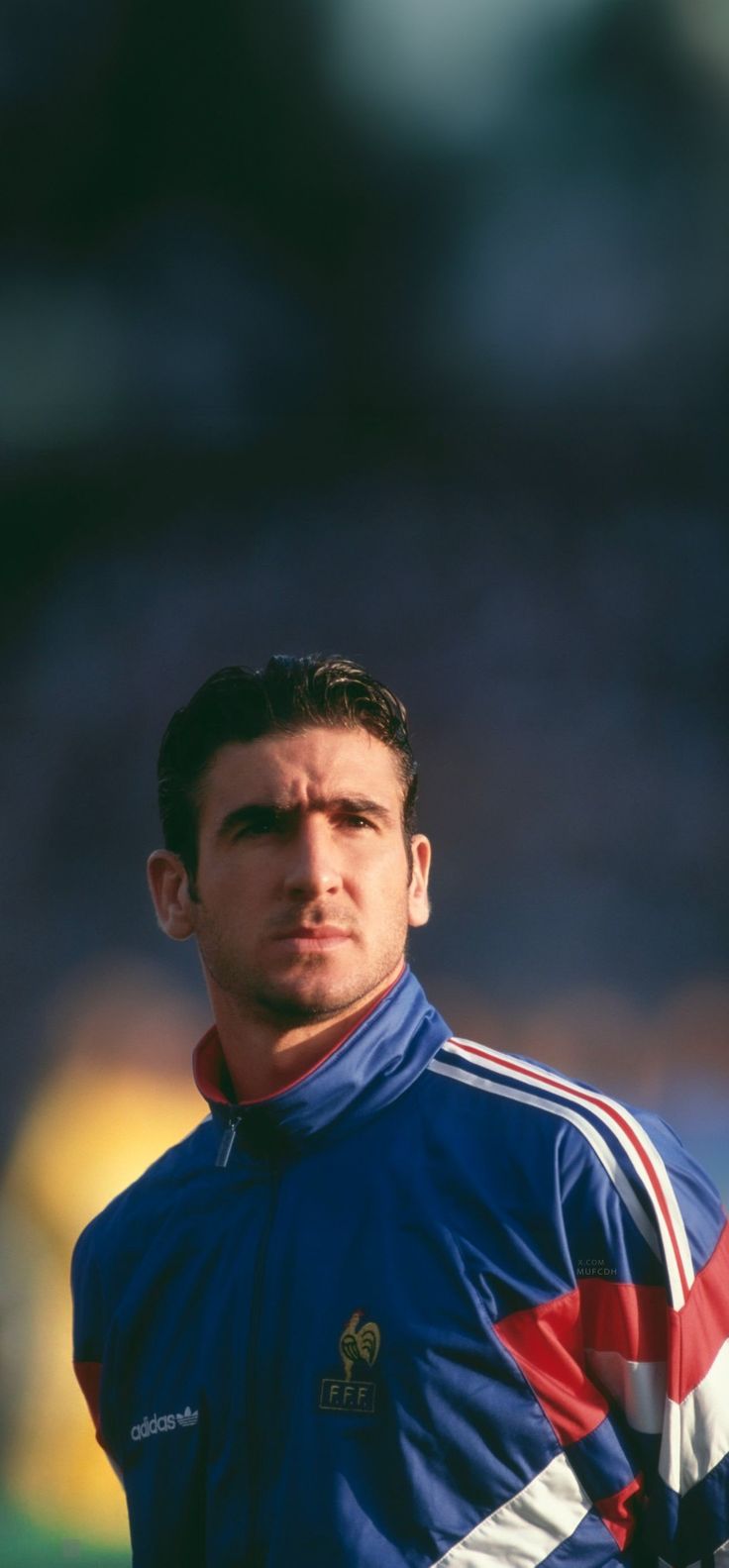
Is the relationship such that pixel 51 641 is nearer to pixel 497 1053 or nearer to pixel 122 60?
pixel 122 60

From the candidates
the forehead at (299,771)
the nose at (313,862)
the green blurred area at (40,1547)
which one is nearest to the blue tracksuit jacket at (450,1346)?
the nose at (313,862)

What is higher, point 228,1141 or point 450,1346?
point 228,1141

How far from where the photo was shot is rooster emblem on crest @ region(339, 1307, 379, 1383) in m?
1.31

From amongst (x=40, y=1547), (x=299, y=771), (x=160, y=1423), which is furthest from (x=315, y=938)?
(x=40, y=1547)

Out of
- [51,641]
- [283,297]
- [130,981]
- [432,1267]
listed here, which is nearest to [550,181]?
[283,297]

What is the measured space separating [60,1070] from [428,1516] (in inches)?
81.5

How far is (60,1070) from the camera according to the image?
126 inches

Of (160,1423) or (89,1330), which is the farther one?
(89,1330)

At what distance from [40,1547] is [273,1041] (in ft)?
6.14

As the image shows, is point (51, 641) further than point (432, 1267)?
Yes

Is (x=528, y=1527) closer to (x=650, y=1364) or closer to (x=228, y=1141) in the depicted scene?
(x=650, y=1364)

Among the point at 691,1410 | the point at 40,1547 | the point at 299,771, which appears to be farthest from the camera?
the point at 40,1547

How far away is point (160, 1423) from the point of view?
1455 millimetres

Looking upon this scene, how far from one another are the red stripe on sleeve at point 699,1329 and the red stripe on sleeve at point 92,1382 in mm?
699
